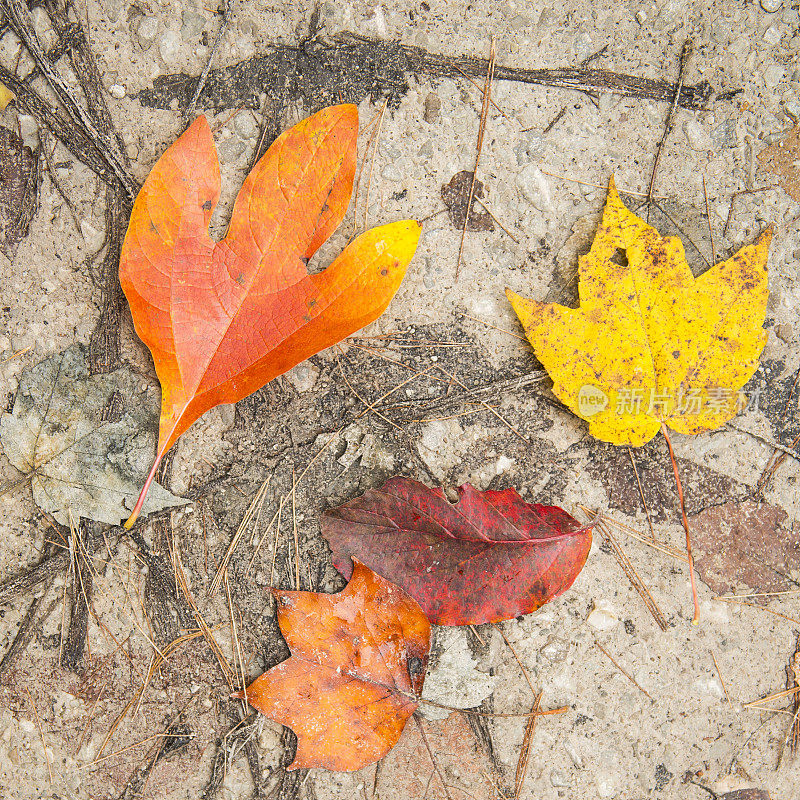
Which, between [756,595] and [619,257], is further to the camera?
[756,595]

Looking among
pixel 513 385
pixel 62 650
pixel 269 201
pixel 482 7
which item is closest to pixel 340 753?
pixel 62 650

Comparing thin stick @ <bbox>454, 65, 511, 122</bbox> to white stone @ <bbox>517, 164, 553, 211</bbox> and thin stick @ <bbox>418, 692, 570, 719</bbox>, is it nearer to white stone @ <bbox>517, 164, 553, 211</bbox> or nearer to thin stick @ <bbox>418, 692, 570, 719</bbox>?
white stone @ <bbox>517, 164, 553, 211</bbox>

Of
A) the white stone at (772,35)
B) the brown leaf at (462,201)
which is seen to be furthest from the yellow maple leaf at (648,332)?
the white stone at (772,35)

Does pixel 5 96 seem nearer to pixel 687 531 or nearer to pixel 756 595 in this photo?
pixel 687 531

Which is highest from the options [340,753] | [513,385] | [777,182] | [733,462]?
[777,182]

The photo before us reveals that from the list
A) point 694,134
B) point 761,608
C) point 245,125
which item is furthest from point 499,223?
point 761,608

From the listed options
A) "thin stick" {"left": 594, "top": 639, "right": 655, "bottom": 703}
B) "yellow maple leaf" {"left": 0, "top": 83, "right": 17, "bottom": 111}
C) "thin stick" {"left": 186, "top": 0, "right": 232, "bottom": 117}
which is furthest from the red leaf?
"yellow maple leaf" {"left": 0, "top": 83, "right": 17, "bottom": 111}

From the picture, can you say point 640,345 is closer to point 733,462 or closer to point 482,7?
point 733,462
